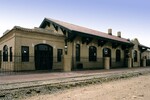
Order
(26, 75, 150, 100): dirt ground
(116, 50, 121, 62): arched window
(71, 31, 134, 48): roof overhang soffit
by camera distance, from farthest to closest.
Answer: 1. (116, 50, 121, 62): arched window
2. (71, 31, 134, 48): roof overhang soffit
3. (26, 75, 150, 100): dirt ground

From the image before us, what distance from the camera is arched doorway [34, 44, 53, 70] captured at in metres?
18.3

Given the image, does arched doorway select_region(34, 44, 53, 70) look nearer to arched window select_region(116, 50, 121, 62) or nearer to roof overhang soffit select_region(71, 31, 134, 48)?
roof overhang soffit select_region(71, 31, 134, 48)

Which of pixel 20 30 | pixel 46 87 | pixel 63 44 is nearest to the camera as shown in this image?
pixel 46 87

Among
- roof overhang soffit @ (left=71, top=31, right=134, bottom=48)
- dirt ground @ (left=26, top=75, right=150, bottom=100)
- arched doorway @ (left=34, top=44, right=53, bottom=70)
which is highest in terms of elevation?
roof overhang soffit @ (left=71, top=31, right=134, bottom=48)

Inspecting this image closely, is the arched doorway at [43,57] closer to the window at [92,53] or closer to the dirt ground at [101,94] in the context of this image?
the window at [92,53]

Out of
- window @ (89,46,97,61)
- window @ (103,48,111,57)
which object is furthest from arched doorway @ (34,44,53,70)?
window @ (103,48,111,57)

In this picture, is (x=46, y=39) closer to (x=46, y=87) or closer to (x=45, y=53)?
(x=45, y=53)

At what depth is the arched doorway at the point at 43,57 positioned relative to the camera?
18281mm

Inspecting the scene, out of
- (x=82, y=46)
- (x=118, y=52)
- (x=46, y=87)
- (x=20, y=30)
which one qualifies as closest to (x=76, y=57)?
(x=82, y=46)

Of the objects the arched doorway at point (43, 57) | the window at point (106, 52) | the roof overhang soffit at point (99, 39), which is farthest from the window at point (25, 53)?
the window at point (106, 52)

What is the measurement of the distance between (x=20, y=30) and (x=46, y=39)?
10.00 ft

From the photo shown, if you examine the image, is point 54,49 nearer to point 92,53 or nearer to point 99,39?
point 92,53

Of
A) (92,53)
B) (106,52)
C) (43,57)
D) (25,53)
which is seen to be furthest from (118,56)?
(25,53)

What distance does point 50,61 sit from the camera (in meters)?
19.5
